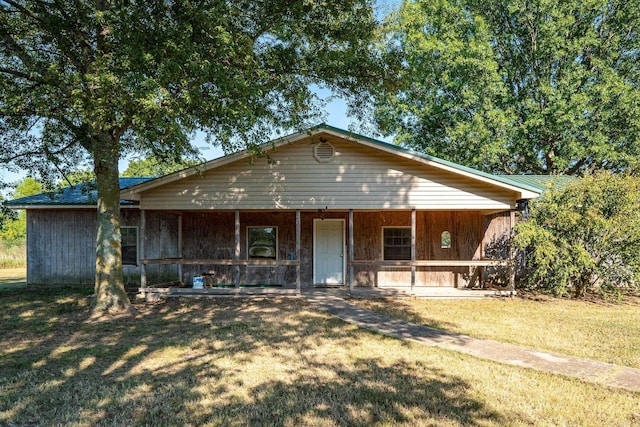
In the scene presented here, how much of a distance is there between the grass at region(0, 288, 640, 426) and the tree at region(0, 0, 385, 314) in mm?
3172

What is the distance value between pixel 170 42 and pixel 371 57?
4867 millimetres

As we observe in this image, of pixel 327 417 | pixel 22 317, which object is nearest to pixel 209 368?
A: pixel 327 417

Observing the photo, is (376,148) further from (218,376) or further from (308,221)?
(218,376)

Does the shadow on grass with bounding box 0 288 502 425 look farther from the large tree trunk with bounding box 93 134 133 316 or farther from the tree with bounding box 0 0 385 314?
the tree with bounding box 0 0 385 314

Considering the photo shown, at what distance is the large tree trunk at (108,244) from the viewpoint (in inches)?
363

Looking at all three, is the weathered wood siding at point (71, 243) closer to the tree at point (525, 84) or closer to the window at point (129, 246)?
the window at point (129, 246)

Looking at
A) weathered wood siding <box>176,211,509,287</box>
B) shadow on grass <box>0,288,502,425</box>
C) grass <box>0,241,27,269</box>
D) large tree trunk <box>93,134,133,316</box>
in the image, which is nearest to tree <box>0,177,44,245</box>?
grass <box>0,241,27,269</box>

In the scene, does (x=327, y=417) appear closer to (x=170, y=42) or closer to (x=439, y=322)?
(x=439, y=322)

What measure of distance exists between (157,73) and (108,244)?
159 inches

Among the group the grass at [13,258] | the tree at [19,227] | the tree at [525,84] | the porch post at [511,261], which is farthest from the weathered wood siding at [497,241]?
the tree at [19,227]

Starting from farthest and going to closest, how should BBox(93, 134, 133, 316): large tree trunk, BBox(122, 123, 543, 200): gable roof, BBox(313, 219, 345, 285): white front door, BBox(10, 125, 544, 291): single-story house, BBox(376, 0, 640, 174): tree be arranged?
BBox(376, 0, 640, 174): tree < BBox(313, 219, 345, 285): white front door < BBox(10, 125, 544, 291): single-story house < BBox(122, 123, 543, 200): gable roof < BBox(93, 134, 133, 316): large tree trunk

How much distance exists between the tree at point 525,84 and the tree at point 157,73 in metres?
9.74

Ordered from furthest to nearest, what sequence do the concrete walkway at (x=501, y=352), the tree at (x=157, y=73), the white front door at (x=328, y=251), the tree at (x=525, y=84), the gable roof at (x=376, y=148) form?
the tree at (x=525, y=84) → the white front door at (x=328, y=251) → the gable roof at (x=376, y=148) → the tree at (x=157, y=73) → the concrete walkway at (x=501, y=352)

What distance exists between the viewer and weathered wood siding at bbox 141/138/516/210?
11.7 m
